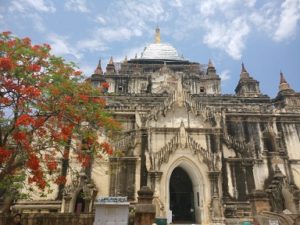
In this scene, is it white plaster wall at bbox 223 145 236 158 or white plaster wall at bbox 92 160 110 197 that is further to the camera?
white plaster wall at bbox 223 145 236 158

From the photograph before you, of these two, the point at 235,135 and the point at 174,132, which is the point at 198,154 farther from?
the point at 235,135

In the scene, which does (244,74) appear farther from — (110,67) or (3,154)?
(3,154)

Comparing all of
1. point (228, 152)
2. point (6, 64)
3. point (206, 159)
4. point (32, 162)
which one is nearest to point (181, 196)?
point (206, 159)

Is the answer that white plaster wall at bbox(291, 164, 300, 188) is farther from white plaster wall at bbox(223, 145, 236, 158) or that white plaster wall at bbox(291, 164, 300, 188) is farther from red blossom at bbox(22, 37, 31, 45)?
red blossom at bbox(22, 37, 31, 45)

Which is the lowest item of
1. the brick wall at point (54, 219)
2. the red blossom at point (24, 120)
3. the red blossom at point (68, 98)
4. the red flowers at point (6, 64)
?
the brick wall at point (54, 219)

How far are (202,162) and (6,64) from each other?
1377 cm

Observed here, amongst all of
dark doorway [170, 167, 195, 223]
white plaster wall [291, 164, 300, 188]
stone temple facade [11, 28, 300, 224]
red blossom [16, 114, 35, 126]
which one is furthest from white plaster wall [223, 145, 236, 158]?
red blossom [16, 114, 35, 126]

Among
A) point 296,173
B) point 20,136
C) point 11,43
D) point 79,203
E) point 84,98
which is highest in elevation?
point 11,43

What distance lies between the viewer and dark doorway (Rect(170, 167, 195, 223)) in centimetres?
2003

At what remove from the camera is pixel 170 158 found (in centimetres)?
1931

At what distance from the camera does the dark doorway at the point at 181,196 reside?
20031 millimetres

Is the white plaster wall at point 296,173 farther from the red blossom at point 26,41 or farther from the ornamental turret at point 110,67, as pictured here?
the ornamental turret at point 110,67

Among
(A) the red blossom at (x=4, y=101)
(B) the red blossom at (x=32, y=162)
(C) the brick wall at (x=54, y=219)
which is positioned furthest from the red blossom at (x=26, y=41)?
(C) the brick wall at (x=54, y=219)

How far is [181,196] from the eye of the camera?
67.7ft
